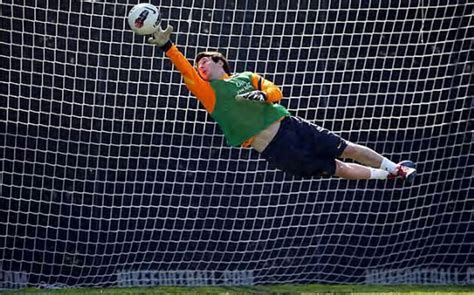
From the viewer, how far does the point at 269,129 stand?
1027 centimetres

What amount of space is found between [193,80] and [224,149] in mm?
1871

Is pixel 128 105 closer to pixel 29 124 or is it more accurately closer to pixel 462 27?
pixel 29 124

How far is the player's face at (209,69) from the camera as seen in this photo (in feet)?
33.5

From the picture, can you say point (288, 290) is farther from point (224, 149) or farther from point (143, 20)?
point (143, 20)

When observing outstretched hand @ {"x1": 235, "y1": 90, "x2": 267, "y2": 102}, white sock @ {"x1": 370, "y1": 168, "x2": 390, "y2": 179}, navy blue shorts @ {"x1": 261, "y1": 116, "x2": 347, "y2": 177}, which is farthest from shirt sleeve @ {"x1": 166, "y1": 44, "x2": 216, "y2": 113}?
white sock @ {"x1": 370, "y1": 168, "x2": 390, "y2": 179}

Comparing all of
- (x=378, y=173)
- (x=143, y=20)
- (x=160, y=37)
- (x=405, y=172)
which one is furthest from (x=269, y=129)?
(x=143, y=20)

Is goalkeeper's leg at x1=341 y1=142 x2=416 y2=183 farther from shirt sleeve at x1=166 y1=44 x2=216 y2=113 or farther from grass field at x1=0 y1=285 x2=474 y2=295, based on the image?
grass field at x1=0 y1=285 x2=474 y2=295

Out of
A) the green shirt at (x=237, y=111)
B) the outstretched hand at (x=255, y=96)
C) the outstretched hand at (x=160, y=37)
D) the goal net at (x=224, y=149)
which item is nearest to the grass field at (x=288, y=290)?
the goal net at (x=224, y=149)

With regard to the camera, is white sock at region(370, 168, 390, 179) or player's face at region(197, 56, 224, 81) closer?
player's face at region(197, 56, 224, 81)

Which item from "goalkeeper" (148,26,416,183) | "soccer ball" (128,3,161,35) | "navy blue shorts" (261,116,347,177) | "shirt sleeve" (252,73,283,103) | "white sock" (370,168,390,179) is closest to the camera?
"soccer ball" (128,3,161,35)

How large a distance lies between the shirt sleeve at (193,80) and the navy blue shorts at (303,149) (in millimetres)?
488

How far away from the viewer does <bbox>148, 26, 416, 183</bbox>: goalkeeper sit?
33.2 feet

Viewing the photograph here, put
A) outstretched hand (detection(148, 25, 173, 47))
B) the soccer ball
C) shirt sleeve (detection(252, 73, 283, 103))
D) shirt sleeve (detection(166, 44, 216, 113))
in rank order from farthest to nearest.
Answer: shirt sleeve (detection(252, 73, 283, 103)), shirt sleeve (detection(166, 44, 216, 113)), outstretched hand (detection(148, 25, 173, 47)), the soccer ball

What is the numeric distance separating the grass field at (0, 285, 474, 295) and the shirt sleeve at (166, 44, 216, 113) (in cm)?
176
